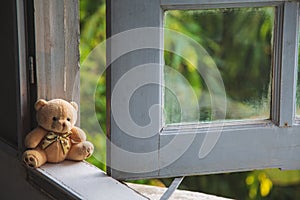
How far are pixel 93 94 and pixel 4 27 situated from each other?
737 millimetres

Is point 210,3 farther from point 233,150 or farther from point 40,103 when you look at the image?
point 40,103

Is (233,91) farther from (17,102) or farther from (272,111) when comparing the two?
(17,102)

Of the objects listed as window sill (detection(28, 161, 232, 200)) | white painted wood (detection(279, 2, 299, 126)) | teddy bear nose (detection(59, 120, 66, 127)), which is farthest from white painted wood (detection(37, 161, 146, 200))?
white painted wood (detection(279, 2, 299, 126))

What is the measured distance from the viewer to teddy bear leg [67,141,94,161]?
1.36 meters

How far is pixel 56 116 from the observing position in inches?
52.6

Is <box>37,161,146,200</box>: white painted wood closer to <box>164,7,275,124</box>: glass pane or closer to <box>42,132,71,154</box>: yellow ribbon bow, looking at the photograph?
<box>42,132,71,154</box>: yellow ribbon bow

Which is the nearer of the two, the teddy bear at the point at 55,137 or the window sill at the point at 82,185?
the window sill at the point at 82,185

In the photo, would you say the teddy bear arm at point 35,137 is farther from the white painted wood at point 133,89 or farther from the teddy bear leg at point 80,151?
the white painted wood at point 133,89

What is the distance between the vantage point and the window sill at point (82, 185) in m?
1.20

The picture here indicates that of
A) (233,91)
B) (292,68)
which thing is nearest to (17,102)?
(233,91)

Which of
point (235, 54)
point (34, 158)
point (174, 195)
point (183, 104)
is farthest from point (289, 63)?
point (34, 158)

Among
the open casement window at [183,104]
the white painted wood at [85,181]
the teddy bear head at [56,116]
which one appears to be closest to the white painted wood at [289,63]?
the open casement window at [183,104]

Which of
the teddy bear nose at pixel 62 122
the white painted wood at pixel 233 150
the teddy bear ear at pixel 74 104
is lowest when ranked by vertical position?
the white painted wood at pixel 233 150

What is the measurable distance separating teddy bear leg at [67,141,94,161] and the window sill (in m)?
0.02
